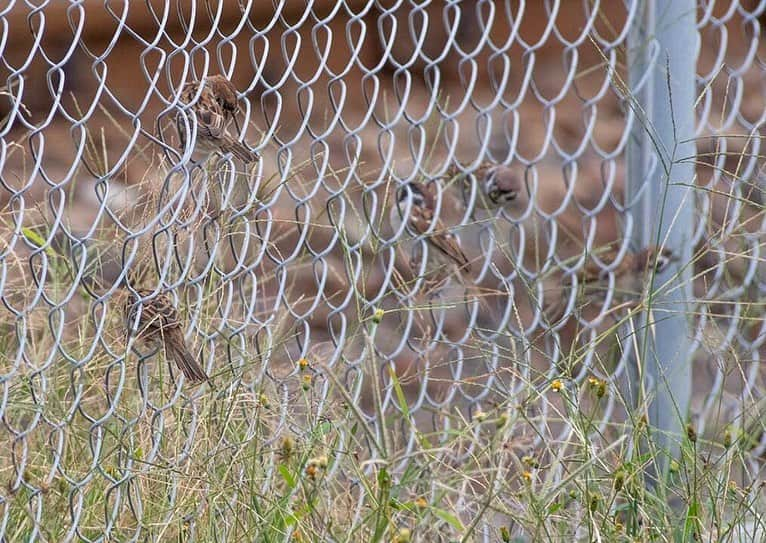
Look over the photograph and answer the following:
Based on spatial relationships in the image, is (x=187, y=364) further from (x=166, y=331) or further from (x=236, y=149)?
(x=236, y=149)

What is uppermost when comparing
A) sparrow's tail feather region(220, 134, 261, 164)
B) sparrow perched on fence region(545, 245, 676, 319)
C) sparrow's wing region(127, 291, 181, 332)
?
sparrow's tail feather region(220, 134, 261, 164)

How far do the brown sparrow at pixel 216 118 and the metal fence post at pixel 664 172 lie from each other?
2.79 feet

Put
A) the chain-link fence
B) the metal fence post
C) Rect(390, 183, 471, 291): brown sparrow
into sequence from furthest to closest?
Rect(390, 183, 471, 291): brown sparrow, the metal fence post, the chain-link fence

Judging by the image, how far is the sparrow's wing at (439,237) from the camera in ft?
8.22

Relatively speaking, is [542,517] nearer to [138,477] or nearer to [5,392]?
[138,477]

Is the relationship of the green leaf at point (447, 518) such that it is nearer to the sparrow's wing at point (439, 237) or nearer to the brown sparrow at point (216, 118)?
the brown sparrow at point (216, 118)

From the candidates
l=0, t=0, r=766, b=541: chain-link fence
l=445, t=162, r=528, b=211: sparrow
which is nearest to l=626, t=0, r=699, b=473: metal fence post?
l=0, t=0, r=766, b=541: chain-link fence

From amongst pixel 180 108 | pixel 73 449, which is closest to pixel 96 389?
pixel 73 449

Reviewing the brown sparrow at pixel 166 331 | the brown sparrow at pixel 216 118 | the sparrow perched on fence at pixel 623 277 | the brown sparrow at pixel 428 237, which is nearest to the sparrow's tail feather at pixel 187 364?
the brown sparrow at pixel 166 331

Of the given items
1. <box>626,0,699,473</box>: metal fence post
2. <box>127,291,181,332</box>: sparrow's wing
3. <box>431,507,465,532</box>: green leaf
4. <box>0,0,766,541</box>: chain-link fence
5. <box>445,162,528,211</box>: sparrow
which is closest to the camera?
<box>431,507,465,532</box>: green leaf

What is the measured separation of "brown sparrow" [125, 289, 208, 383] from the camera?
187 cm

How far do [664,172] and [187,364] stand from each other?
111cm

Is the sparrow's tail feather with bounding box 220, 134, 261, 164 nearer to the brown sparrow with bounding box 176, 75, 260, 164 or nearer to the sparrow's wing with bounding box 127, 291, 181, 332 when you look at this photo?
the brown sparrow with bounding box 176, 75, 260, 164

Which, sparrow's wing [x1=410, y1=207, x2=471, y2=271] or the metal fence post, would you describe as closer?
the metal fence post
